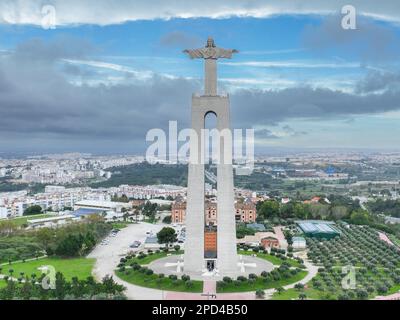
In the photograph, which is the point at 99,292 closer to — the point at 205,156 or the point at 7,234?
the point at 205,156

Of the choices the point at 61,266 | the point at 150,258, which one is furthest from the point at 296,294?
the point at 61,266

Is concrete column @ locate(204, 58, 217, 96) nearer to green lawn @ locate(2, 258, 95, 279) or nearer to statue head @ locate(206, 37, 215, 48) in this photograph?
statue head @ locate(206, 37, 215, 48)

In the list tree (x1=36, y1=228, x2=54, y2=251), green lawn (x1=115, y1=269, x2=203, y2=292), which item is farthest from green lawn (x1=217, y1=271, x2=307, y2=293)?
tree (x1=36, y1=228, x2=54, y2=251)

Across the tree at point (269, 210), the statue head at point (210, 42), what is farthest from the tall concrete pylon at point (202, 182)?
the tree at point (269, 210)

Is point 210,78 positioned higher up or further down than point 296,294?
higher up

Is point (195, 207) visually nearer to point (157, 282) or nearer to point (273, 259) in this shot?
point (157, 282)
